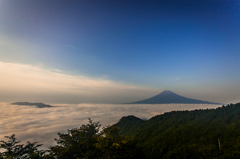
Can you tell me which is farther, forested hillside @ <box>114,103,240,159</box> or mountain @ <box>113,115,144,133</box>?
mountain @ <box>113,115,144,133</box>

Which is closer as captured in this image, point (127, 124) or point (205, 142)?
point (205, 142)

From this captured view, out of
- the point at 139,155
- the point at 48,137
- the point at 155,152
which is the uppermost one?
the point at 139,155

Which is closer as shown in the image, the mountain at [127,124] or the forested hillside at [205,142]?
the forested hillside at [205,142]

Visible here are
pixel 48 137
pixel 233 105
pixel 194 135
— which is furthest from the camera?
pixel 48 137

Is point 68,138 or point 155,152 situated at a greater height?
point 68,138

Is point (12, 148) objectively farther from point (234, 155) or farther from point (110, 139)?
point (234, 155)

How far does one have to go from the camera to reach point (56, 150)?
2033 cm

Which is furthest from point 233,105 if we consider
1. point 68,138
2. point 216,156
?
point 68,138

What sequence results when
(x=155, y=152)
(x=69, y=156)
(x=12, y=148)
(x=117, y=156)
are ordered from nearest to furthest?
1. (x=117, y=156)
2. (x=69, y=156)
3. (x=12, y=148)
4. (x=155, y=152)

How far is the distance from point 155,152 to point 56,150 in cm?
4820

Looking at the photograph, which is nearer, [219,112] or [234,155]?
[234,155]

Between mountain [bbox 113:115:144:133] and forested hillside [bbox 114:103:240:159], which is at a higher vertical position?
forested hillside [bbox 114:103:240:159]

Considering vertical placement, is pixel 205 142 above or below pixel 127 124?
above

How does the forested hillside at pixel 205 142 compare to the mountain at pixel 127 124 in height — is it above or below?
above
